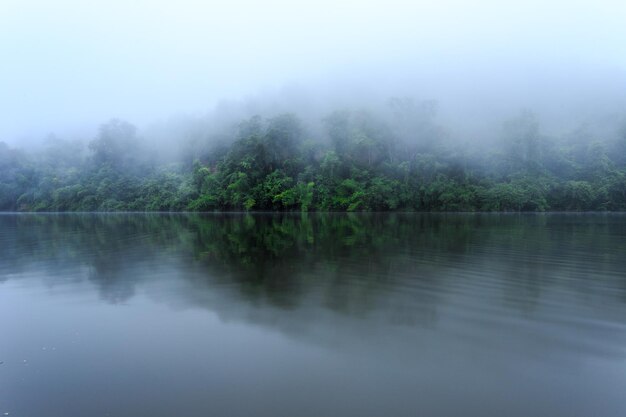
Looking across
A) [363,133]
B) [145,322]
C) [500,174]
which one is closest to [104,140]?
[363,133]

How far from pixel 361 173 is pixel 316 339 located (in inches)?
2166

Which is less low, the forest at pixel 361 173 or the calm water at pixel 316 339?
the forest at pixel 361 173

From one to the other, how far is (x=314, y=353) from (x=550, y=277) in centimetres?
741

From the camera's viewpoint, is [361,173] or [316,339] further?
[361,173]

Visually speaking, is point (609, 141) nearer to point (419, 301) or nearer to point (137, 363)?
point (419, 301)

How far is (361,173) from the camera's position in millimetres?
59844

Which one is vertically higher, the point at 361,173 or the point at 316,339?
the point at 361,173

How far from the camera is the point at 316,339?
18.7 feet

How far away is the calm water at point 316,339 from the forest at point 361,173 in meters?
45.2

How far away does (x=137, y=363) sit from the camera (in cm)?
509

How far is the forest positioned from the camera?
2144 inches

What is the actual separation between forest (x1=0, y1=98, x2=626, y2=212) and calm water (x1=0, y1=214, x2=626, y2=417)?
45.2 metres

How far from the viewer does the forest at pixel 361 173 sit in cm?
5447

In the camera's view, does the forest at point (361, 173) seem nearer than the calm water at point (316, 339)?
No
